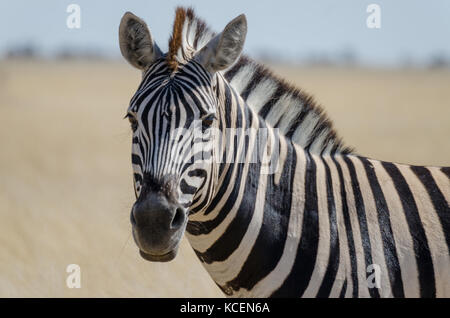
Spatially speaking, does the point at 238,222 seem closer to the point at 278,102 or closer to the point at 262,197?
the point at 262,197

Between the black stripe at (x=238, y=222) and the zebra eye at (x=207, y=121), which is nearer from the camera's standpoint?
the zebra eye at (x=207, y=121)

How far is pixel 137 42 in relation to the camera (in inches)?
153

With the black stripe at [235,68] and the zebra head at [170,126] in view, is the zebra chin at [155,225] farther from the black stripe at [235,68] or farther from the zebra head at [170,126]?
the black stripe at [235,68]

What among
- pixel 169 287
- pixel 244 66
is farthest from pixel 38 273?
pixel 244 66

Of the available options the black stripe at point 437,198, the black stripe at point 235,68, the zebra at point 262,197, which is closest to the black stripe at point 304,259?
the zebra at point 262,197

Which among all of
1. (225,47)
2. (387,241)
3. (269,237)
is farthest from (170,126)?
(387,241)

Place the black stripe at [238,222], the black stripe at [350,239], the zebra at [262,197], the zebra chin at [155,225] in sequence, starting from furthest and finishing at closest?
the black stripe at [238,222] < the black stripe at [350,239] < the zebra at [262,197] < the zebra chin at [155,225]

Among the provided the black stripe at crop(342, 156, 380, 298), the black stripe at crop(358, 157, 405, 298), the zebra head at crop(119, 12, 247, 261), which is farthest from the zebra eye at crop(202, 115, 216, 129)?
the black stripe at crop(358, 157, 405, 298)

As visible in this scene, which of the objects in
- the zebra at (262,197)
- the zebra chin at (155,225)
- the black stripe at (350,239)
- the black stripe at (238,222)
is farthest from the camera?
the black stripe at (238,222)

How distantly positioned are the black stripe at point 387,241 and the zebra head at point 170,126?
1.12 meters

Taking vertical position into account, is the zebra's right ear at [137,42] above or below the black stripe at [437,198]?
above

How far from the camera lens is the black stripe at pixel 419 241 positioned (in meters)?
3.82

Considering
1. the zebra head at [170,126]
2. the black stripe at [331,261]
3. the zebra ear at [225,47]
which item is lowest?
the black stripe at [331,261]
